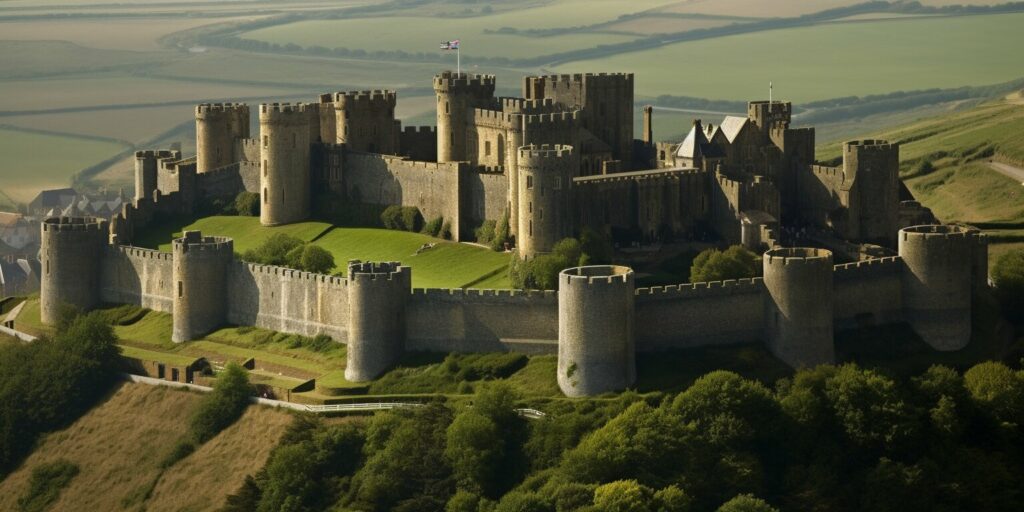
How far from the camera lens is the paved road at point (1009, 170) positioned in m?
92.2

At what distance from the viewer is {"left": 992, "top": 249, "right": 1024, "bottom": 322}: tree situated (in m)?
66.7

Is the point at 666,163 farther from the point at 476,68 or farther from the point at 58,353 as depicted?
the point at 476,68

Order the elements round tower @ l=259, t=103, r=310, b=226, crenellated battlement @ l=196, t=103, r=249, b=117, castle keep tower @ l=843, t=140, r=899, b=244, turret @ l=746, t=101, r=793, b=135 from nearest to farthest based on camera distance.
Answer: castle keep tower @ l=843, t=140, r=899, b=244 → turret @ l=746, t=101, r=793, b=135 → round tower @ l=259, t=103, r=310, b=226 → crenellated battlement @ l=196, t=103, r=249, b=117

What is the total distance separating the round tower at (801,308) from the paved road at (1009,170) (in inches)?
1259

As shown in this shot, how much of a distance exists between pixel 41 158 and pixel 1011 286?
287 ft

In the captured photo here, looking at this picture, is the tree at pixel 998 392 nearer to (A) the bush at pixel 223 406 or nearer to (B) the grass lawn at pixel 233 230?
(A) the bush at pixel 223 406

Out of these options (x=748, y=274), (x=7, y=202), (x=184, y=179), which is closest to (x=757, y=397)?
(x=748, y=274)

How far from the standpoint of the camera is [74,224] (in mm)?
73688

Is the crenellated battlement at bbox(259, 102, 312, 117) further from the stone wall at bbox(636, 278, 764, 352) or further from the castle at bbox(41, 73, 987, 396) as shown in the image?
the stone wall at bbox(636, 278, 764, 352)

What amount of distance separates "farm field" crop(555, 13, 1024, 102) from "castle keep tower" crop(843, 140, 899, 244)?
71708 millimetres

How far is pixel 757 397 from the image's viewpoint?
58.3 metres

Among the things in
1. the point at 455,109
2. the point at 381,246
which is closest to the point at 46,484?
the point at 381,246

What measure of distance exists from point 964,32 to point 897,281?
106989 mm

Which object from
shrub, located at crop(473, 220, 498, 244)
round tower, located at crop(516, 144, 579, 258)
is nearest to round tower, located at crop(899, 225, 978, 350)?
round tower, located at crop(516, 144, 579, 258)
